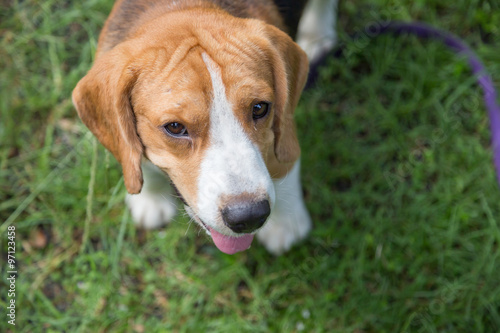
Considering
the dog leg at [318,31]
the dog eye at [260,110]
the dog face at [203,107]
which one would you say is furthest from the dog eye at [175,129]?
the dog leg at [318,31]

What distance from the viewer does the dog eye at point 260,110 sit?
318cm

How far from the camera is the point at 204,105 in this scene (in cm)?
299

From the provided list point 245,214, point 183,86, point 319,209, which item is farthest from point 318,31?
point 245,214

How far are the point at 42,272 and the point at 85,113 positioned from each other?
1.98 meters

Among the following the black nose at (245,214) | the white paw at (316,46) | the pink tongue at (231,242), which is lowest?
Answer: the pink tongue at (231,242)

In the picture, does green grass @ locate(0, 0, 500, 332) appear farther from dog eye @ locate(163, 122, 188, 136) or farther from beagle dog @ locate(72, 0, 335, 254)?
dog eye @ locate(163, 122, 188, 136)

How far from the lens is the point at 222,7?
375 centimetres

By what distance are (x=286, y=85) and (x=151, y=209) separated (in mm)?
1960

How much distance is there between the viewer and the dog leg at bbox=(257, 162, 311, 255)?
14.4 ft

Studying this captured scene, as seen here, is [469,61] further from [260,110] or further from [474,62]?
[260,110]

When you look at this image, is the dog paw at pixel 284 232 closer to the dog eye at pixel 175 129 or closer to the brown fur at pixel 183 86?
the brown fur at pixel 183 86

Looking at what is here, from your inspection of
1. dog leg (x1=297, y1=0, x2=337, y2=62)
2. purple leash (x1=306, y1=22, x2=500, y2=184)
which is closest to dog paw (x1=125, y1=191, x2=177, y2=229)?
purple leash (x1=306, y1=22, x2=500, y2=184)

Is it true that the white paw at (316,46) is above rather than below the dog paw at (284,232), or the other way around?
above

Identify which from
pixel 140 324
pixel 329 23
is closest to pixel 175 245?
pixel 140 324
